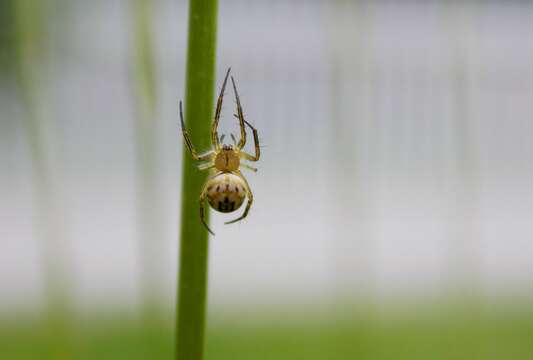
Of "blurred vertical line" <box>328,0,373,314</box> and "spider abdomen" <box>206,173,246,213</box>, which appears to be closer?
"spider abdomen" <box>206,173,246,213</box>

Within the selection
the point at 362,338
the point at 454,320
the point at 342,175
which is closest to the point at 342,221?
the point at 342,175

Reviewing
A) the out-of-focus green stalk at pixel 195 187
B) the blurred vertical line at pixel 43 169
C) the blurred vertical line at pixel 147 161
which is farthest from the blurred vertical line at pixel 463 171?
the out-of-focus green stalk at pixel 195 187

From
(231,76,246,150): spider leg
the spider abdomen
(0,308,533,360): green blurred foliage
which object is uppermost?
(231,76,246,150): spider leg

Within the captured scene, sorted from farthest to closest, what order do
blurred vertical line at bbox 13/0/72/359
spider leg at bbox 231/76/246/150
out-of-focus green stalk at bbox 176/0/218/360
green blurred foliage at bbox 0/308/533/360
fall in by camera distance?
green blurred foliage at bbox 0/308/533/360 < blurred vertical line at bbox 13/0/72/359 < spider leg at bbox 231/76/246/150 < out-of-focus green stalk at bbox 176/0/218/360

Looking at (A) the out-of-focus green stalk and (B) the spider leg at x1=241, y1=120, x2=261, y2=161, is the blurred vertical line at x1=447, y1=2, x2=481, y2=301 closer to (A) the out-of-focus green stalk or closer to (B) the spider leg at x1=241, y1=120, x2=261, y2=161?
(B) the spider leg at x1=241, y1=120, x2=261, y2=161

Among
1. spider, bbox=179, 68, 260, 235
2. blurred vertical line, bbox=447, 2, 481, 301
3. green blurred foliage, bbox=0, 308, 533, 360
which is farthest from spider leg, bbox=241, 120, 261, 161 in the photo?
blurred vertical line, bbox=447, 2, 481, 301

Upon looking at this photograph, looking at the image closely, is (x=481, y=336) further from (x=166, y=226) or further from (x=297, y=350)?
(x=166, y=226)

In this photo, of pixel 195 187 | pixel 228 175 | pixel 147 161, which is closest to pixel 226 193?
pixel 228 175

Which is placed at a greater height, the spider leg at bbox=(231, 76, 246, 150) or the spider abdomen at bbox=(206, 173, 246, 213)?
the spider leg at bbox=(231, 76, 246, 150)
